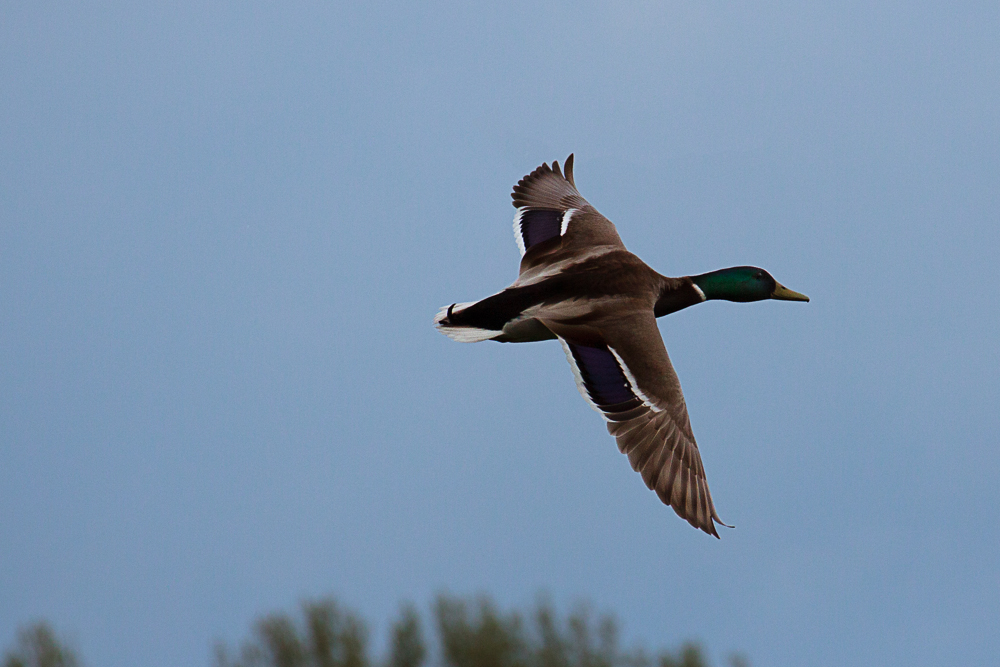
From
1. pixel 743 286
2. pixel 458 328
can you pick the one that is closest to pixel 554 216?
pixel 743 286

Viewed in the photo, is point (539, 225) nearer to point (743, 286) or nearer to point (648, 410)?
point (743, 286)

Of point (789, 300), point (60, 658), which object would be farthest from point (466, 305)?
point (60, 658)

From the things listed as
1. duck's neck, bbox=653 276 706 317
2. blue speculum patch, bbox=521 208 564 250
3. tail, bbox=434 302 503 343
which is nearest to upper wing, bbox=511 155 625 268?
blue speculum patch, bbox=521 208 564 250

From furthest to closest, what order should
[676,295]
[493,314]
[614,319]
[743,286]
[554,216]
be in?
[554,216] → [743,286] → [676,295] → [493,314] → [614,319]

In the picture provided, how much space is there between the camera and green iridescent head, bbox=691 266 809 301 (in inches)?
323

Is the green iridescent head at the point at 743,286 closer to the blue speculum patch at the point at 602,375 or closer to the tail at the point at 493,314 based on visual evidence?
the tail at the point at 493,314

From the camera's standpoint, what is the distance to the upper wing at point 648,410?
20.1ft

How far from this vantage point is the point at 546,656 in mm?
12094

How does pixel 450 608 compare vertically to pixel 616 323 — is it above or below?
below

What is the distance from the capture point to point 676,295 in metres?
7.89

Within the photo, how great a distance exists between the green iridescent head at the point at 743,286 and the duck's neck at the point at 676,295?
0.32 ft

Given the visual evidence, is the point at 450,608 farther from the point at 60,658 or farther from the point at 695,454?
the point at 695,454

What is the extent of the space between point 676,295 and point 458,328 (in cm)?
173

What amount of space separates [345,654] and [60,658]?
3.07 metres
